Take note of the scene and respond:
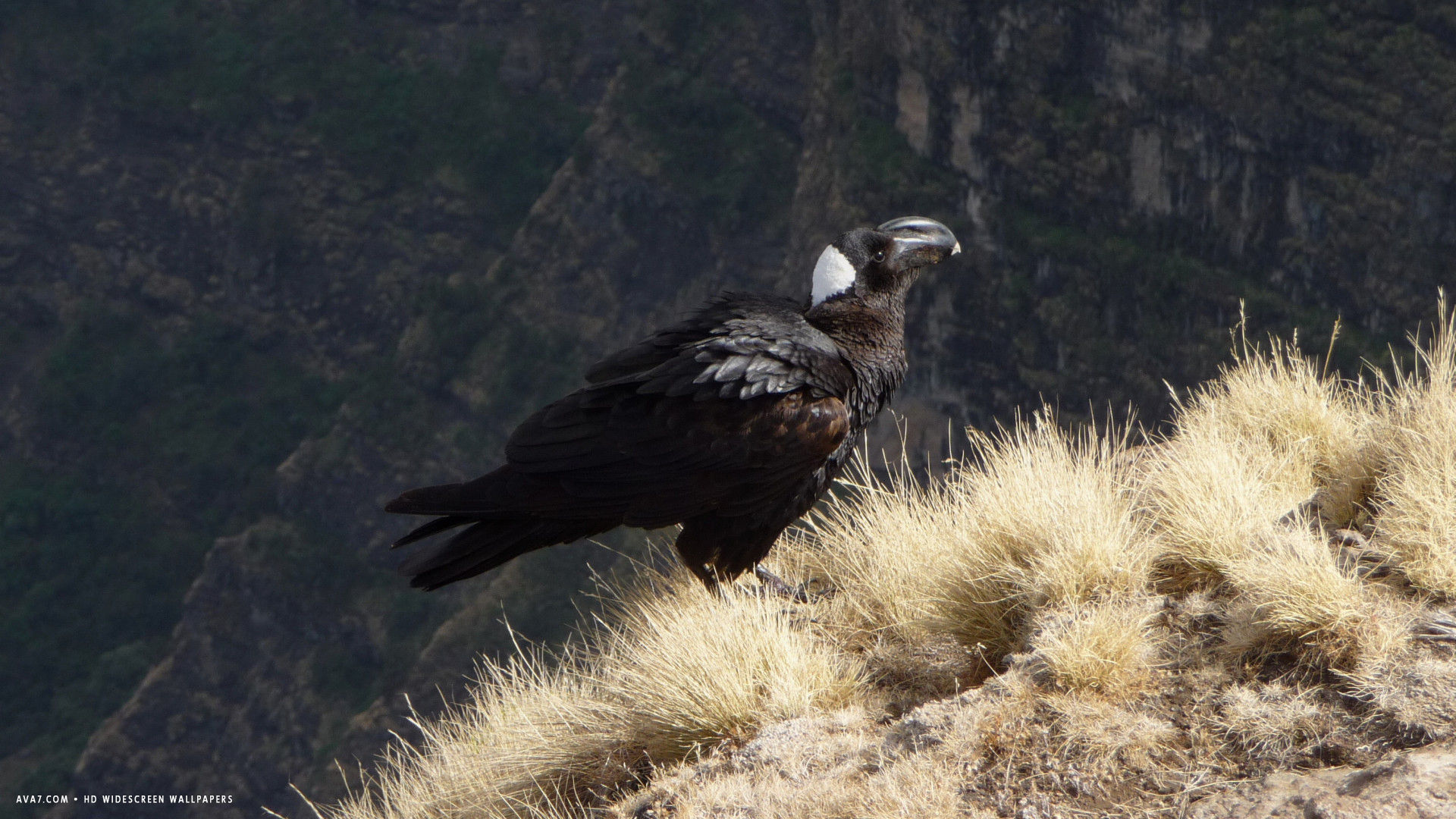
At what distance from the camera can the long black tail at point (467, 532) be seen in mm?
4473

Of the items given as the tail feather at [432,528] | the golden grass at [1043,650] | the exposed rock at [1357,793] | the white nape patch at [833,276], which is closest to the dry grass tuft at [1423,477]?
the golden grass at [1043,650]

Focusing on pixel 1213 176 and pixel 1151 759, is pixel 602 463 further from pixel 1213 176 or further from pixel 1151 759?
pixel 1213 176

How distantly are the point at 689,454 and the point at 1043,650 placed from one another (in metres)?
1.63

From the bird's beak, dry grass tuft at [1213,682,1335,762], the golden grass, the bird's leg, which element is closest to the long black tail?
the golden grass

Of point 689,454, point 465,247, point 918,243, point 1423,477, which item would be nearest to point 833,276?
point 918,243

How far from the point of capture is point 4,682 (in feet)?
224

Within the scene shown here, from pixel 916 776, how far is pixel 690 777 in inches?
30.9

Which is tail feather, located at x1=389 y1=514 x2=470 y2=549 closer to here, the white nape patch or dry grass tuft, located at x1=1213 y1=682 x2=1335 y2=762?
the white nape patch

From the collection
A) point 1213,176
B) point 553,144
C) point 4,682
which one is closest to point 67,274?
point 4,682

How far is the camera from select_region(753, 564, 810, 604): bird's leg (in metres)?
4.89

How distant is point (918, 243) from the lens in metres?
5.02

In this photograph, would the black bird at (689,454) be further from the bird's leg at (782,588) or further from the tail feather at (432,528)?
the bird's leg at (782,588)

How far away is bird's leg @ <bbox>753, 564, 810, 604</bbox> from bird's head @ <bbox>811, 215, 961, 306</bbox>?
118 centimetres

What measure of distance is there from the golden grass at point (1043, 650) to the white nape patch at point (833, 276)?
84cm
